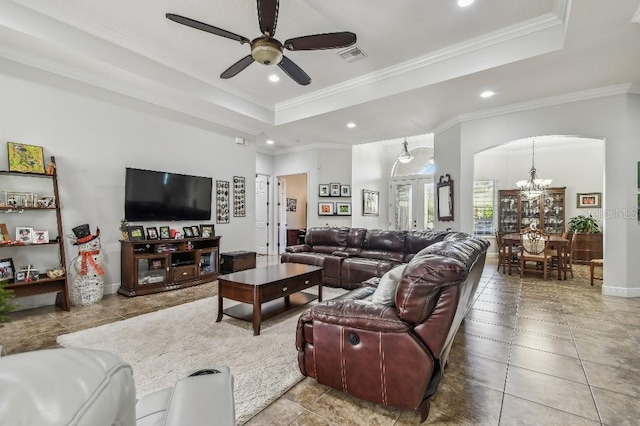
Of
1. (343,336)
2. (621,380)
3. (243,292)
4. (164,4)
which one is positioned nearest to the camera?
(343,336)

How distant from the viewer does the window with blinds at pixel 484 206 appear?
28.3 ft

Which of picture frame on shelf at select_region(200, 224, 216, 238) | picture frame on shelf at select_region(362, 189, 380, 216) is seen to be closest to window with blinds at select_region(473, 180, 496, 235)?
picture frame on shelf at select_region(362, 189, 380, 216)

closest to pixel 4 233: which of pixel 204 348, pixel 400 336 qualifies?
pixel 204 348

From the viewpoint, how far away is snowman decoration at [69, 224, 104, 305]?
12.9 feet

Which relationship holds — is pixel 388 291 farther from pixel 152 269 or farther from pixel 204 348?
pixel 152 269

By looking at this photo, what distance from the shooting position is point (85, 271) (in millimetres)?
3979

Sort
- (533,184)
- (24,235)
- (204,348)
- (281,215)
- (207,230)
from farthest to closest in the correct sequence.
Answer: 1. (281,215)
2. (533,184)
3. (207,230)
4. (24,235)
5. (204,348)

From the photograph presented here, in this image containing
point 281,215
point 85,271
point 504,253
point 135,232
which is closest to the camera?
point 85,271

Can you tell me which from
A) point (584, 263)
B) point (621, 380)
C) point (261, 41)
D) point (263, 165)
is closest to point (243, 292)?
point (261, 41)

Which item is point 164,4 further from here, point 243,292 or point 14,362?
point 14,362

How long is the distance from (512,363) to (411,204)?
7.01 metres

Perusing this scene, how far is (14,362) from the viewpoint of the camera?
0.40m

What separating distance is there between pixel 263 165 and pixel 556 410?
7.84 metres

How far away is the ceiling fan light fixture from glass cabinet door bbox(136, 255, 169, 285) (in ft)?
10.8
